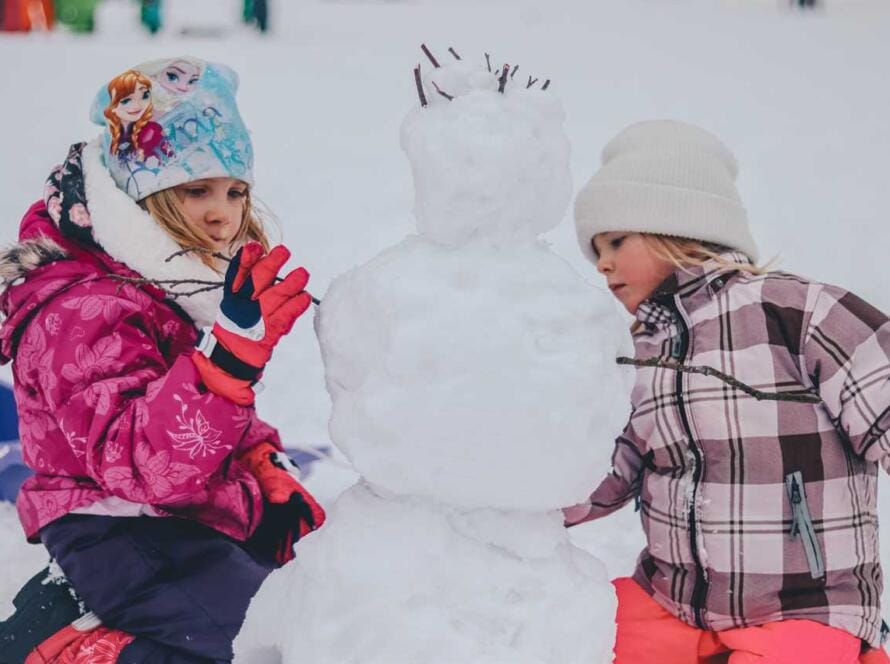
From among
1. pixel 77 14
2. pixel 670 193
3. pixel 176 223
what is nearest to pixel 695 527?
pixel 670 193

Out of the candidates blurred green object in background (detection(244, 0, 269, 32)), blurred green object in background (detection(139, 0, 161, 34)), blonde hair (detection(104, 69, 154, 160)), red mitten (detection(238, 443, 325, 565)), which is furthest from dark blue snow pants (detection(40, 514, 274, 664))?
blurred green object in background (detection(244, 0, 269, 32))

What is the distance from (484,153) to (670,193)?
83cm

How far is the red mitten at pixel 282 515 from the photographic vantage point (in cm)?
204

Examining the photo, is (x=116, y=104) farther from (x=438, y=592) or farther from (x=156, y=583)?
(x=438, y=592)

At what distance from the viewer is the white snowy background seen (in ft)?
16.4

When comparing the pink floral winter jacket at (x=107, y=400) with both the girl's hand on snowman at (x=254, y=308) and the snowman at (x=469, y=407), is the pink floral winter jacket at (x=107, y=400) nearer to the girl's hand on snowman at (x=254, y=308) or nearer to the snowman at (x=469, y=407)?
the girl's hand on snowman at (x=254, y=308)

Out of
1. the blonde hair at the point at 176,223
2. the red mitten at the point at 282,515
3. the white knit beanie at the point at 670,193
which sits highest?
the white knit beanie at the point at 670,193

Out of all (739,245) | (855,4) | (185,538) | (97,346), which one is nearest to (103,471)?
(97,346)

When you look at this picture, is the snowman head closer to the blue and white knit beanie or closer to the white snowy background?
the white snowy background

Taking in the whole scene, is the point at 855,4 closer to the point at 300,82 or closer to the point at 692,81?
the point at 692,81

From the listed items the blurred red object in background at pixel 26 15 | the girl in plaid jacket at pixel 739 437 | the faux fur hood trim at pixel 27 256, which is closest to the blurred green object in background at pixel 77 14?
the blurred red object in background at pixel 26 15

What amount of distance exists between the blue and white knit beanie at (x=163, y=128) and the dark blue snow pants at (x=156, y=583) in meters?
0.66

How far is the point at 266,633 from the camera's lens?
1.17 m

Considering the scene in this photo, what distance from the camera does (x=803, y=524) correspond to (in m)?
1.63
